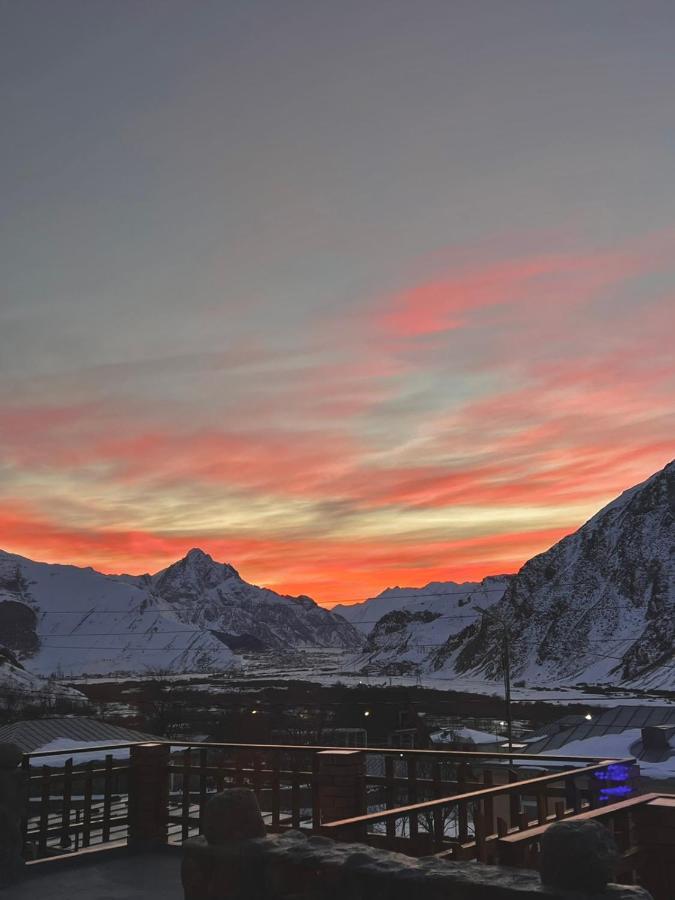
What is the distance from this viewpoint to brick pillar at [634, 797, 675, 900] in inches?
237

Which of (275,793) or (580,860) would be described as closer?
(580,860)

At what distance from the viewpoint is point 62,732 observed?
38.3m

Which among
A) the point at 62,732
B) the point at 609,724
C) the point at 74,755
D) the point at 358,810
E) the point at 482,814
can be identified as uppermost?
the point at 482,814

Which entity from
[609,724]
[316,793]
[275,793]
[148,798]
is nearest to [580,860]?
[316,793]

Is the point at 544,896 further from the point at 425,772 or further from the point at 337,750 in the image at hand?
the point at 425,772

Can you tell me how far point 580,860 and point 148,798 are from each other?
23.5 ft

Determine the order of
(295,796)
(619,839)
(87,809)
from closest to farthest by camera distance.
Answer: (619,839) < (295,796) < (87,809)

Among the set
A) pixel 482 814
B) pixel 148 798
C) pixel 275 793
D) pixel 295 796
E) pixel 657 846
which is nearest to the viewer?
pixel 657 846

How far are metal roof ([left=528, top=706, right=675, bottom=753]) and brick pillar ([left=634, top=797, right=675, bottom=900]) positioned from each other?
37.7 metres

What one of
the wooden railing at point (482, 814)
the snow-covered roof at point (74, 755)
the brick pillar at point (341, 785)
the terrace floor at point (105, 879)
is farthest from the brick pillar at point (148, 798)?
the snow-covered roof at point (74, 755)

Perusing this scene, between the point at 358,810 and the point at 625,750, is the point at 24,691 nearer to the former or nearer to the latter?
the point at 625,750

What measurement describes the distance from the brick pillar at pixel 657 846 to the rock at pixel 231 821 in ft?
9.08

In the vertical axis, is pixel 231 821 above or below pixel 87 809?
above

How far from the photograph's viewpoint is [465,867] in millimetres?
4277
